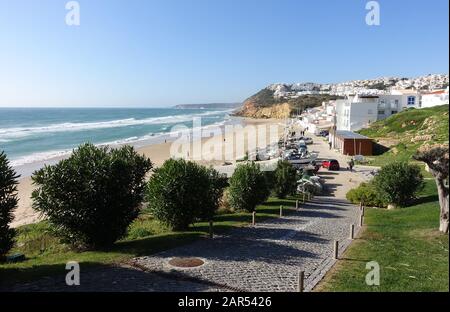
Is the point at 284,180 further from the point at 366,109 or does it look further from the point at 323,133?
the point at 323,133

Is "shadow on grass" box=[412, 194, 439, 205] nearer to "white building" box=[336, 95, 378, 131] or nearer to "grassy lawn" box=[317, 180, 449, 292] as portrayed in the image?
"grassy lawn" box=[317, 180, 449, 292]

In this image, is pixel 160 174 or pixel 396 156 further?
pixel 396 156

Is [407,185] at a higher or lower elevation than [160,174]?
lower

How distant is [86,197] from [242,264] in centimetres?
514

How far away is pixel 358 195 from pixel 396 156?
23603 millimetres

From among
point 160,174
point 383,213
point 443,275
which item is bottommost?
point 383,213

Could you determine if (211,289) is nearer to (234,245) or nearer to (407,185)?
(234,245)

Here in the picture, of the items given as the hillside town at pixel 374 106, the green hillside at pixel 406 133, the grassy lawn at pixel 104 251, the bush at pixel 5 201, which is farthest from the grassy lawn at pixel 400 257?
the hillside town at pixel 374 106

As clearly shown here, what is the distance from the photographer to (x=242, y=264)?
1191cm

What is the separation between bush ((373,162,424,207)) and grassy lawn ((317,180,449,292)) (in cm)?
356

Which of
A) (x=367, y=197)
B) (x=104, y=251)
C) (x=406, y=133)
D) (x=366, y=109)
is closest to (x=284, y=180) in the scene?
(x=367, y=197)
